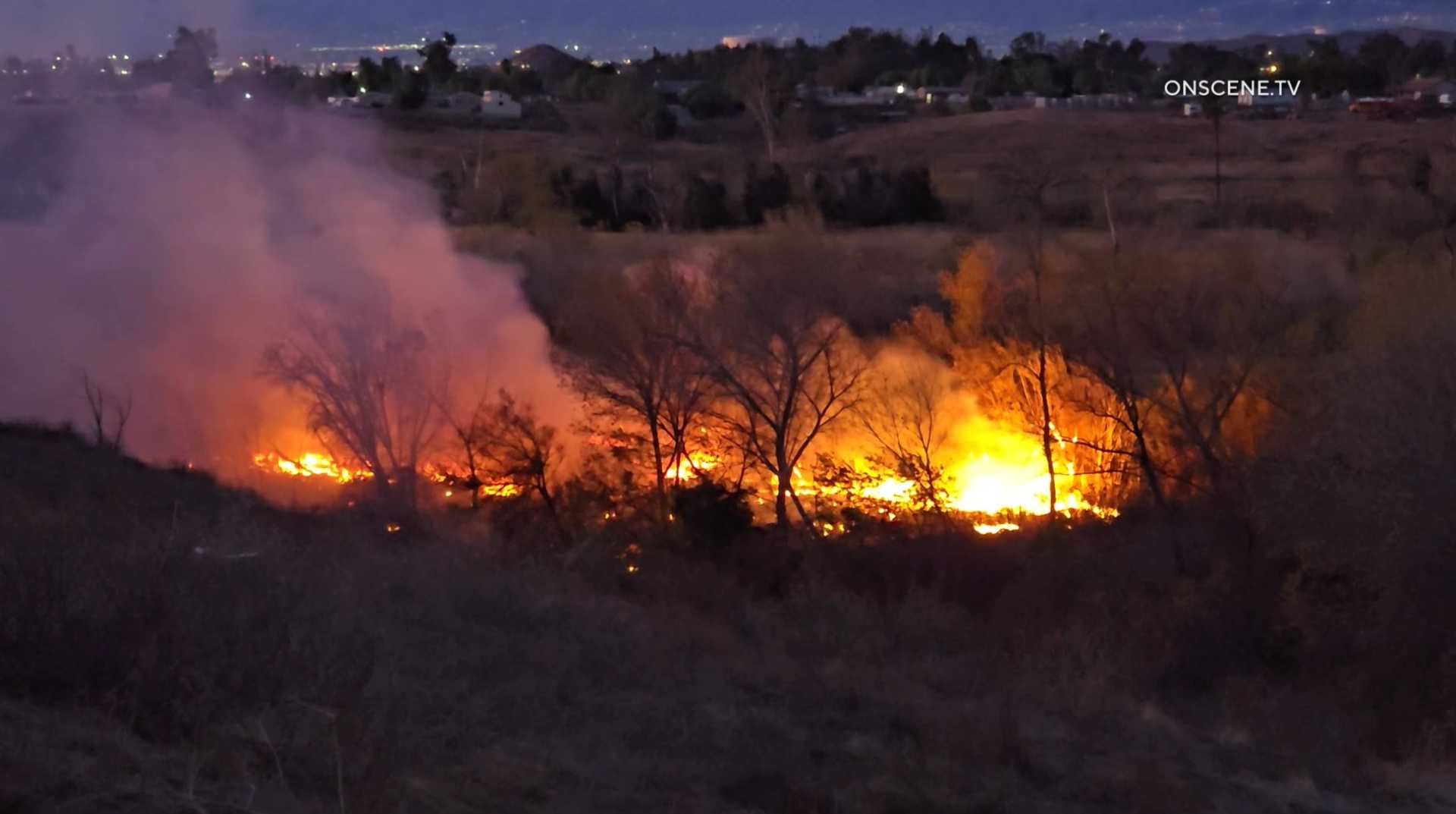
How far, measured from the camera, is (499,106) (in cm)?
6072

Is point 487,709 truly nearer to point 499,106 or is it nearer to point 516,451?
point 516,451

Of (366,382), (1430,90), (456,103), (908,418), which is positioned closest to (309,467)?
(366,382)

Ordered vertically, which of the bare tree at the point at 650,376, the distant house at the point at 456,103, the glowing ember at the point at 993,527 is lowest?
the glowing ember at the point at 993,527

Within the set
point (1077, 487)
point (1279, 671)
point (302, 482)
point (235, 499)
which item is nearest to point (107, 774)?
point (235, 499)

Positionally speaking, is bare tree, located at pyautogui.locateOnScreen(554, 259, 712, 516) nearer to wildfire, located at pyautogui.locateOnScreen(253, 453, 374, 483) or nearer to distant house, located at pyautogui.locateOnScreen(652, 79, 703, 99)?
wildfire, located at pyautogui.locateOnScreen(253, 453, 374, 483)

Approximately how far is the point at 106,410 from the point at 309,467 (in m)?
3.52

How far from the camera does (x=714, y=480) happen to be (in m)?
27.4

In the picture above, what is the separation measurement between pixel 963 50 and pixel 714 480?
74.8m

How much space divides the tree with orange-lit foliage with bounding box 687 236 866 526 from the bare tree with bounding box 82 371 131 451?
392 inches

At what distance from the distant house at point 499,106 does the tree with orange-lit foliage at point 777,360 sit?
105ft

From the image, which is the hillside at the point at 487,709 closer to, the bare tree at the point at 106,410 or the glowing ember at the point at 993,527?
the bare tree at the point at 106,410

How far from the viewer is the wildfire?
84.9 feet

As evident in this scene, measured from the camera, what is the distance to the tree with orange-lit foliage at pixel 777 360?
2845 cm

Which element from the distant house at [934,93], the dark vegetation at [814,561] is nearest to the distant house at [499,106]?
the dark vegetation at [814,561]
